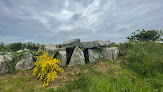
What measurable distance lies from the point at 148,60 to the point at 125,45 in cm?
378

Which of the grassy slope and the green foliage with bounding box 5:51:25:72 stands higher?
the green foliage with bounding box 5:51:25:72

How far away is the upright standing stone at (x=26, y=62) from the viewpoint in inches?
262

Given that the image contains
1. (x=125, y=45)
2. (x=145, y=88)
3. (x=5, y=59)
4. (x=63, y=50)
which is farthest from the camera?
(x=125, y=45)

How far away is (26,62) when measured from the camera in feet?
22.6

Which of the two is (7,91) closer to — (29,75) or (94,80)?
(29,75)

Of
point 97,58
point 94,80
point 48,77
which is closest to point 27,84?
point 48,77

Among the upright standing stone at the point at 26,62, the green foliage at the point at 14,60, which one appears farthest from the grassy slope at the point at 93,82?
the green foliage at the point at 14,60

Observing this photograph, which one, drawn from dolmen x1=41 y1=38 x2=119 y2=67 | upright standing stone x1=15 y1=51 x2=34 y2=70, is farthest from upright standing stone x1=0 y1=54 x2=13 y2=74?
dolmen x1=41 y1=38 x2=119 y2=67

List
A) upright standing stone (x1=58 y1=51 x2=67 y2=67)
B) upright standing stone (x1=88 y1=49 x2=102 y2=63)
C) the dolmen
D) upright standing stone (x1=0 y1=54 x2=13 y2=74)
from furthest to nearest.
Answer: upright standing stone (x1=88 y1=49 x2=102 y2=63) → the dolmen → upright standing stone (x1=58 y1=51 x2=67 y2=67) → upright standing stone (x1=0 y1=54 x2=13 y2=74)

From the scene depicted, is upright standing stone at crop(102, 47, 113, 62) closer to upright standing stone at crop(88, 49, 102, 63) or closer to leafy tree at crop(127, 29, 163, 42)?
upright standing stone at crop(88, 49, 102, 63)

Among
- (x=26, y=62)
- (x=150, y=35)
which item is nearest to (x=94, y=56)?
(x=26, y=62)

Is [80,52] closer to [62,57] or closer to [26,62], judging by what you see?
[62,57]

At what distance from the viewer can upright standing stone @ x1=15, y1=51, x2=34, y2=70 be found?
262 inches

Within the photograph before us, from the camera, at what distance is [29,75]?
5.96 metres
